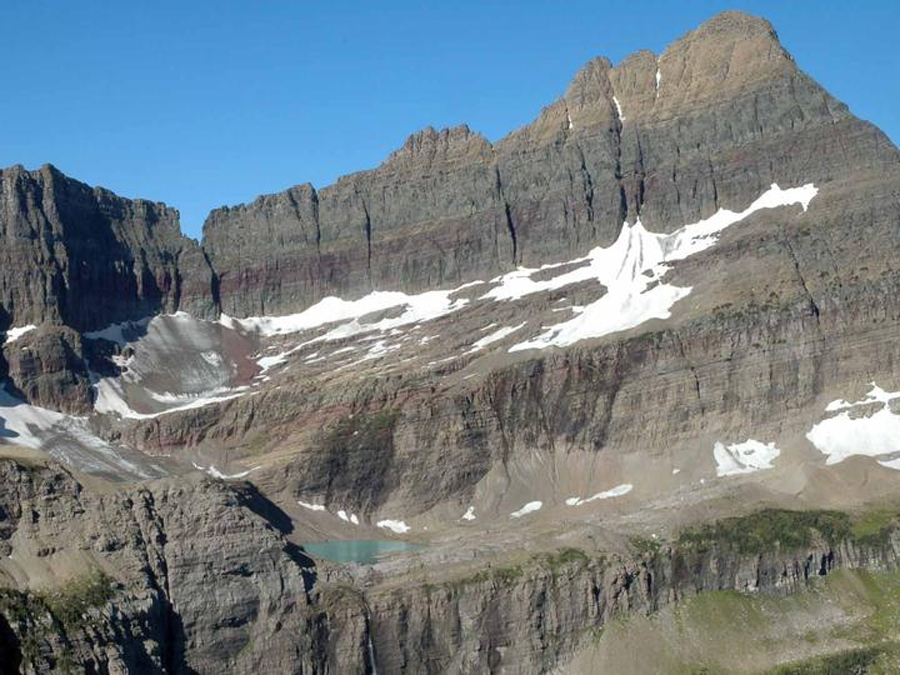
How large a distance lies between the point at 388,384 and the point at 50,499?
8120 cm

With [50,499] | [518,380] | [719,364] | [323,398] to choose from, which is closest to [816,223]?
[719,364]

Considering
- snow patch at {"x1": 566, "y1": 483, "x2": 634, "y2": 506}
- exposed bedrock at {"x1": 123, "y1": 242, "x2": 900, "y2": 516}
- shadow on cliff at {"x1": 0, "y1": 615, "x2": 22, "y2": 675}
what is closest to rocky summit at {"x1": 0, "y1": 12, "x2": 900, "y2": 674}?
shadow on cliff at {"x1": 0, "y1": 615, "x2": 22, "y2": 675}

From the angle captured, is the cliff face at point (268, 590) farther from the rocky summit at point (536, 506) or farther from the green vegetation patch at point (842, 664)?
the green vegetation patch at point (842, 664)

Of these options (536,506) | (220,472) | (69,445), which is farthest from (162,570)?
(69,445)

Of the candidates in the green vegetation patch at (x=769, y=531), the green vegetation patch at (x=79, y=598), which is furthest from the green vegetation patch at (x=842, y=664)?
the green vegetation patch at (x=79, y=598)

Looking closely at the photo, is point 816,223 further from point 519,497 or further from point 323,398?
point 323,398

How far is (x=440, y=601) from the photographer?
120875 millimetres

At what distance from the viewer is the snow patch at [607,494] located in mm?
168125

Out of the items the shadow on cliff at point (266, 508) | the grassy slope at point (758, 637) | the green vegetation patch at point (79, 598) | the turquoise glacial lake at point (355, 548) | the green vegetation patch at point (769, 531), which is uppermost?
the shadow on cliff at point (266, 508)

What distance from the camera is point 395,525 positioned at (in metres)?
176

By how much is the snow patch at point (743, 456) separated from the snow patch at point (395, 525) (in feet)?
129

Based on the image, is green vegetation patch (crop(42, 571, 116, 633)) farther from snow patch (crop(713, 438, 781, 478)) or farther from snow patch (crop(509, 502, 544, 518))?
snow patch (crop(713, 438, 781, 478))

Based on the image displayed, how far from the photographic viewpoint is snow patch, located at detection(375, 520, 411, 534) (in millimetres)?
174125

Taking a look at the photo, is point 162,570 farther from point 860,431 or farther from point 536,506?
point 860,431
